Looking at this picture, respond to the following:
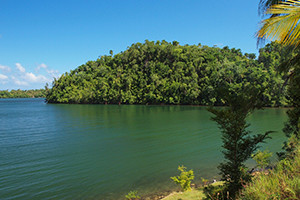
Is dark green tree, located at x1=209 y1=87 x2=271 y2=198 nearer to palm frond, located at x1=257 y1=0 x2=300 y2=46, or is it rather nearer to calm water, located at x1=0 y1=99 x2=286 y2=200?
palm frond, located at x1=257 y1=0 x2=300 y2=46

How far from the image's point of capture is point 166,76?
92.9 meters

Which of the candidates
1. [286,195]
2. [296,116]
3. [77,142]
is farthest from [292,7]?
[77,142]

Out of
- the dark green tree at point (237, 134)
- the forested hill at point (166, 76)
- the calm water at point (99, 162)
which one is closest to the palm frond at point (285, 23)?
the dark green tree at point (237, 134)

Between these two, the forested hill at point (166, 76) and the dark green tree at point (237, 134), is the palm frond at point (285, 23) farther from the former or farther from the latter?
the forested hill at point (166, 76)

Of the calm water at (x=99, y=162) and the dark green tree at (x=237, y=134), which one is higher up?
the dark green tree at (x=237, y=134)

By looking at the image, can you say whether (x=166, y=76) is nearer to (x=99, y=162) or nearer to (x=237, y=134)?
(x=99, y=162)

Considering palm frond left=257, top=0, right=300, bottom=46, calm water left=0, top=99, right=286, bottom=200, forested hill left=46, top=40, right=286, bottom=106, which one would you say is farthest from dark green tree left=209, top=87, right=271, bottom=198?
forested hill left=46, top=40, right=286, bottom=106

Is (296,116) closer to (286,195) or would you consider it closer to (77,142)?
(286,195)

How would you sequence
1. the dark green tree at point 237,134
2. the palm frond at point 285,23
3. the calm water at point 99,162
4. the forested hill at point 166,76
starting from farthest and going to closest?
the forested hill at point 166,76 < the calm water at point 99,162 < the dark green tree at point 237,134 < the palm frond at point 285,23

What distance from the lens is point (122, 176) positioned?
12.4 meters

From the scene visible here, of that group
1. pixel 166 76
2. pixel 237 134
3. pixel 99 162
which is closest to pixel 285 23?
pixel 237 134

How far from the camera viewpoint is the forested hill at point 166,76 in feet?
227

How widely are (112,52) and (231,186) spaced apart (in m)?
126

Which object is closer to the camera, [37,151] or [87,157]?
[87,157]
